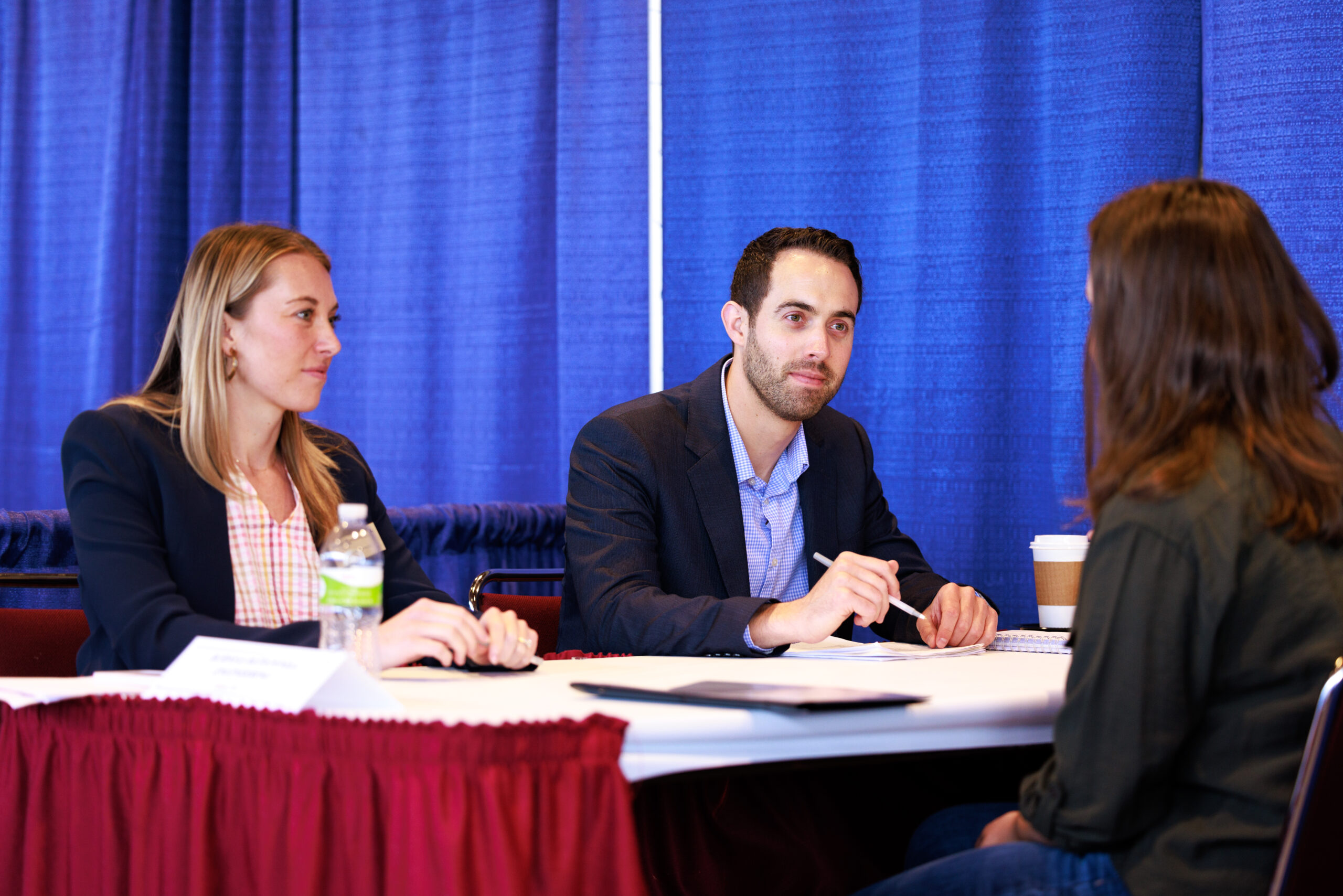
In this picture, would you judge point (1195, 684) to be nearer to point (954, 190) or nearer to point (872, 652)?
point (872, 652)

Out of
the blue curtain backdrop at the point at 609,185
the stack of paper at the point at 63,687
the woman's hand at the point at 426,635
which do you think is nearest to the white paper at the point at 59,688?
the stack of paper at the point at 63,687

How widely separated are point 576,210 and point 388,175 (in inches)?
28.1

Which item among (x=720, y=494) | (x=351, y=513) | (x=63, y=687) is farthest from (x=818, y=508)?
(x=63, y=687)

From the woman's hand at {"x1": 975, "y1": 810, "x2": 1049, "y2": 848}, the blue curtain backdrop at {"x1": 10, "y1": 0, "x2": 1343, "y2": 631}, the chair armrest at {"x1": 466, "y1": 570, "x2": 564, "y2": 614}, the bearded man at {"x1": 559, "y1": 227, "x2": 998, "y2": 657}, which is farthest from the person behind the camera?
the blue curtain backdrop at {"x1": 10, "y1": 0, "x2": 1343, "y2": 631}

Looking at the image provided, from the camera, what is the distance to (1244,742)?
114 centimetres

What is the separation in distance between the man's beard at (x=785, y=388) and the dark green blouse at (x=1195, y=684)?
123 centimetres

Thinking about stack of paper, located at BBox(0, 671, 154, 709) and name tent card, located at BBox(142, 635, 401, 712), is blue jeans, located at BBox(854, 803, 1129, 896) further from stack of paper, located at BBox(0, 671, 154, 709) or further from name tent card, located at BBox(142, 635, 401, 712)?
stack of paper, located at BBox(0, 671, 154, 709)

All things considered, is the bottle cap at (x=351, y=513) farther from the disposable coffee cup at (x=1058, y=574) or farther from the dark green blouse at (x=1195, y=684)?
the disposable coffee cup at (x=1058, y=574)

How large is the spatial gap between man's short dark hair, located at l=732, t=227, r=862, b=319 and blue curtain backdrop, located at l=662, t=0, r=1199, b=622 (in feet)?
1.95

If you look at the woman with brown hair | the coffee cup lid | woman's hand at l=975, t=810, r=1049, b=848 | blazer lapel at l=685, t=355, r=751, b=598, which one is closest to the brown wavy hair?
the woman with brown hair

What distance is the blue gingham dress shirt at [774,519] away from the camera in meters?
2.36

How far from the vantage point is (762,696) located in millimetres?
1221

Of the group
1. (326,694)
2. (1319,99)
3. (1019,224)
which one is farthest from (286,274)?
(1319,99)

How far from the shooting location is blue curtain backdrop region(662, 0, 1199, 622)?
2844 millimetres
